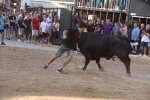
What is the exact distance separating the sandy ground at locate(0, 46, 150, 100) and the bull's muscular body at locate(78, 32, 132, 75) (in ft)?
1.84

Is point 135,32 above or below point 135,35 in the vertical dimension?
above

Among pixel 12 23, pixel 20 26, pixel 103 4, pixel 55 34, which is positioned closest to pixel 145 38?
pixel 55 34

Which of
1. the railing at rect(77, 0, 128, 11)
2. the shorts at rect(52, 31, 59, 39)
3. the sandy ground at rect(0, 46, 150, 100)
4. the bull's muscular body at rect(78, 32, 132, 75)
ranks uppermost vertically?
the railing at rect(77, 0, 128, 11)

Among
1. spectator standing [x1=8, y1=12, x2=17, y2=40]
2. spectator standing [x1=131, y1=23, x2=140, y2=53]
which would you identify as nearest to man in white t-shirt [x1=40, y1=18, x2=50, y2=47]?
spectator standing [x1=8, y1=12, x2=17, y2=40]

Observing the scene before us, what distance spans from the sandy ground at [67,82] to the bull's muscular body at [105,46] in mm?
562

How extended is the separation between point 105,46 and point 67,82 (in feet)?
9.46

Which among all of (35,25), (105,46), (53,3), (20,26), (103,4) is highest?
(53,3)

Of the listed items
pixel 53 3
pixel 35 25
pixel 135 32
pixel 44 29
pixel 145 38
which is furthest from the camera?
pixel 53 3

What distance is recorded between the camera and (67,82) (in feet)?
29.5

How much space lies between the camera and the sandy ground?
24.2 ft

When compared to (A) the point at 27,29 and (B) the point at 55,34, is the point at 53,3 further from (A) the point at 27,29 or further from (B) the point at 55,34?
(B) the point at 55,34

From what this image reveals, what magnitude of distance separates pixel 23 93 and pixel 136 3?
52.0 ft

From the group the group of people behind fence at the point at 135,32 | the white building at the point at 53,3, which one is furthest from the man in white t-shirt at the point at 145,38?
the white building at the point at 53,3

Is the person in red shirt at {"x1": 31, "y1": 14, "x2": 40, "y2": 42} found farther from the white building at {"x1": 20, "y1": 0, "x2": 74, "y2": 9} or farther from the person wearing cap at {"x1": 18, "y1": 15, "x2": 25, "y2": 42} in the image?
the white building at {"x1": 20, "y1": 0, "x2": 74, "y2": 9}
